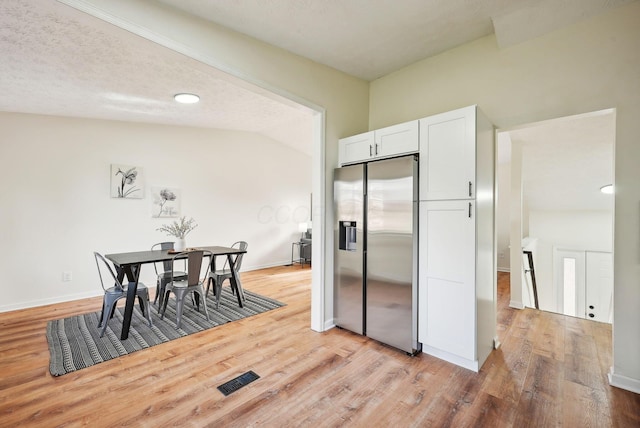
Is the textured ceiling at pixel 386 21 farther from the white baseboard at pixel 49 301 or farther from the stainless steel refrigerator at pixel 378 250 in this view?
the white baseboard at pixel 49 301

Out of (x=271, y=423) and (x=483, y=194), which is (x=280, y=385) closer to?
(x=271, y=423)

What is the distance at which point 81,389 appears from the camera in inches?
82.6

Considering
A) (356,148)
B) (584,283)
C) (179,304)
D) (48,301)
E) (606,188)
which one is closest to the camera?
(356,148)

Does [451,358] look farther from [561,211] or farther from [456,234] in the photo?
[561,211]

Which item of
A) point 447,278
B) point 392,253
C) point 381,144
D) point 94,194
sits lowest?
point 447,278

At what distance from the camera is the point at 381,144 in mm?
2898

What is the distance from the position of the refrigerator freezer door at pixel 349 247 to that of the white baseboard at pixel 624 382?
1.91m

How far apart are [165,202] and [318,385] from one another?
4.20 meters

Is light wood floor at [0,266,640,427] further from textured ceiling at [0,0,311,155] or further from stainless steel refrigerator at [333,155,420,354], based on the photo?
textured ceiling at [0,0,311,155]

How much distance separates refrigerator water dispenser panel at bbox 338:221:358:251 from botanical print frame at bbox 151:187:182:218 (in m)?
3.48

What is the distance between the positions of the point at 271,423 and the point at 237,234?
15.2ft

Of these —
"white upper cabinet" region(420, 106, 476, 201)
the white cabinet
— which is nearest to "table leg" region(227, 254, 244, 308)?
the white cabinet

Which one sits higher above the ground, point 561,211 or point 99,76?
point 99,76

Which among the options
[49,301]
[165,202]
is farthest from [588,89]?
[49,301]
